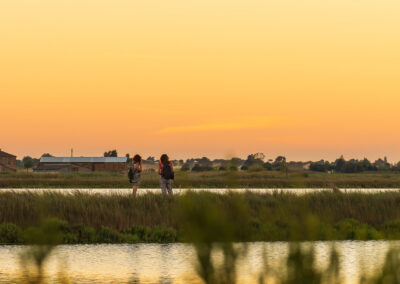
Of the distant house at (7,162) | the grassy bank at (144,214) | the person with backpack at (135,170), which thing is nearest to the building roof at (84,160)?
the distant house at (7,162)

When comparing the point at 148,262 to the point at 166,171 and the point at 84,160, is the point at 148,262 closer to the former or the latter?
the point at 166,171

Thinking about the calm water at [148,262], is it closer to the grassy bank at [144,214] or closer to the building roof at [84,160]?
the grassy bank at [144,214]

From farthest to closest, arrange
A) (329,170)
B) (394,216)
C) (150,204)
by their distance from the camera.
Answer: (329,170) → (394,216) → (150,204)

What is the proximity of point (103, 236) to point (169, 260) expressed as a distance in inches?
201

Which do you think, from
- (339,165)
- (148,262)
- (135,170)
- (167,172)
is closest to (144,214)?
(167,172)

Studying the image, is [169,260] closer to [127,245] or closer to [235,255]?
[127,245]

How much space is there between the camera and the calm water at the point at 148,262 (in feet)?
44.9

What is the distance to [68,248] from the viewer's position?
19000mm

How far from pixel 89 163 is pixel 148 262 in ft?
500

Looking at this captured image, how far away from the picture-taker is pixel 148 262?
1595cm

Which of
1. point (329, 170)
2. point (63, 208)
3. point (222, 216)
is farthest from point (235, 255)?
point (329, 170)

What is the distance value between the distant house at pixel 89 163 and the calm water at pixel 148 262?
476ft

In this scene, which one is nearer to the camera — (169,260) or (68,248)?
(169,260)

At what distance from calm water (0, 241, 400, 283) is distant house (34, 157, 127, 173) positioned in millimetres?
145126
